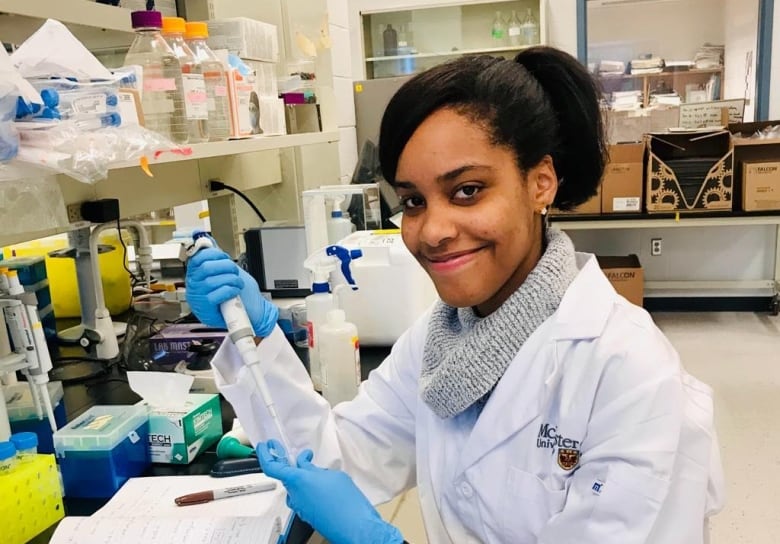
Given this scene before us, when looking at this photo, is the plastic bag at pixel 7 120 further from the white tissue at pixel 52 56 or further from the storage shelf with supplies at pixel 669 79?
the storage shelf with supplies at pixel 669 79

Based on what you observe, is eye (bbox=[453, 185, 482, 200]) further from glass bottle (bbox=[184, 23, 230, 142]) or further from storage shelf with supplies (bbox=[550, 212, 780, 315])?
storage shelf with supplies (bbox=[550, 212, 780, 315])

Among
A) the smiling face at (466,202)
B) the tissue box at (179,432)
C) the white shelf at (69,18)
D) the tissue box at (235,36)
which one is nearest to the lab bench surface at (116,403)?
the tissue box at (179,432)

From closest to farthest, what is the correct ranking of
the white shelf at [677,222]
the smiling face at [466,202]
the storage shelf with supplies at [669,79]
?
the smiling face at [466,202]
the white shelf at [677,222]
the storage shelf with supplies at [669,79]

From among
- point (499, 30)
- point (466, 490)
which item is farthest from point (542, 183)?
point (499, 30)

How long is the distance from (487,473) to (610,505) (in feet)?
0.70

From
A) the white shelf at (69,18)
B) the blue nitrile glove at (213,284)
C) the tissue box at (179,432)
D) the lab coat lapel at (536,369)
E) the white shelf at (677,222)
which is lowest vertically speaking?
the white shelf at (677,222)

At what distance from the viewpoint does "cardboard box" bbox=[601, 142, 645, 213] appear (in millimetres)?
4023

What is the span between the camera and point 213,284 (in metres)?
1.13

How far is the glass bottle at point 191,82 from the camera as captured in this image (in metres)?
1.56

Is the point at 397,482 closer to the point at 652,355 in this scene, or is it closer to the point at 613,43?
the point at 652,355

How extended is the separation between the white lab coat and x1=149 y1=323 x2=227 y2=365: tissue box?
0.53 metres

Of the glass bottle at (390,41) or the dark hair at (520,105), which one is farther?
the glass bottle at (390,41)

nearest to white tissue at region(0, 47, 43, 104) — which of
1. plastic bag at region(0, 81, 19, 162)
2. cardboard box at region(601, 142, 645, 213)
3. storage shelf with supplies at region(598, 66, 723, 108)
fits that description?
plastic bag at region(0, 81, 19, 162)

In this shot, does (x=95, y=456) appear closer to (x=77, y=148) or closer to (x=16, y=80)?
(x=77, y=148)
